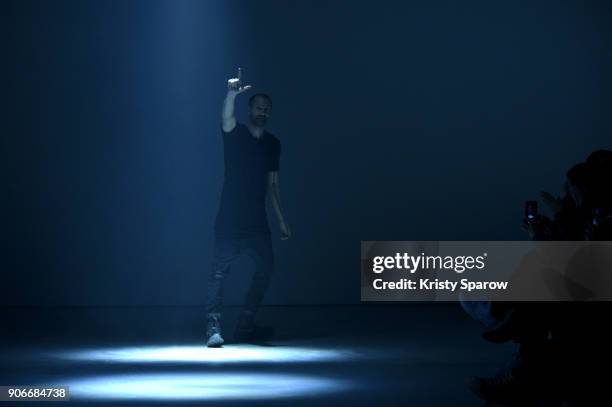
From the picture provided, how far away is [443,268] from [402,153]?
1.05 meters

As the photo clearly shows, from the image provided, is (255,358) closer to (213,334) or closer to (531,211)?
(213,334)

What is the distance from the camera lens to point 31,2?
11492 mm

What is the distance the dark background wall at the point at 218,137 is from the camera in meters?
11.5

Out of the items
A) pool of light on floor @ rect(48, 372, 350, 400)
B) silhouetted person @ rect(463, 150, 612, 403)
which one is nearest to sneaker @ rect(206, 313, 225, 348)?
pool of light on floor @ rect(48, 372, 350, 400)

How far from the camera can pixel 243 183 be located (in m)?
8.49

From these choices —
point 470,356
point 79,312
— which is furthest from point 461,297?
point 79,312

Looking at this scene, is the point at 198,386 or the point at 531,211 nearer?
the point at 531,211

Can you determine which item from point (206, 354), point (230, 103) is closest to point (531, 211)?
point (206, 354)

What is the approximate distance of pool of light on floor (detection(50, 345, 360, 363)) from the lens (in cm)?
729

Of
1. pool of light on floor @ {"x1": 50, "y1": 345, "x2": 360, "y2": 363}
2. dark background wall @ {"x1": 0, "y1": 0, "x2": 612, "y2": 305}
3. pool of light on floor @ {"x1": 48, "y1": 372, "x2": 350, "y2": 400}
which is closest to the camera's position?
pool of light on floor @ {"x1": 48, "y1": 372, "x2": 350, "y2": 400}

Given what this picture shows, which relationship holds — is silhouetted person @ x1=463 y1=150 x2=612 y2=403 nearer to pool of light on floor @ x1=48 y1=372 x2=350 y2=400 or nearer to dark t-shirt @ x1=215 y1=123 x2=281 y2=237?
pool of light on floor @ x1=48 y1=372 x2=350 y2=400

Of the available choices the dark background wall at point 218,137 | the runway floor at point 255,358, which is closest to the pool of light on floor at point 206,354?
the runway floor at point 255,358

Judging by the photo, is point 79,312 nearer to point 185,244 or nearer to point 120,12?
point 185,244

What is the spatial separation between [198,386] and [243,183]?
2590 millimetres
